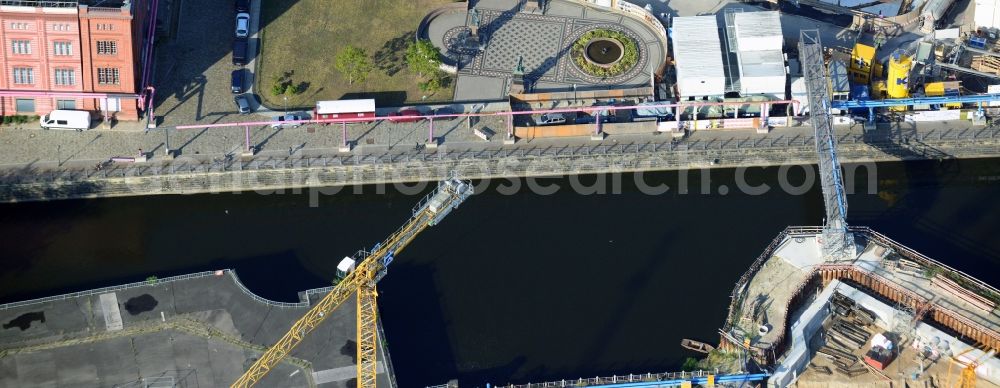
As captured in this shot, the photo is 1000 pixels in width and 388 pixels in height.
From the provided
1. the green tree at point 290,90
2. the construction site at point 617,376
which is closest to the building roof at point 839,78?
the construction site at point 617,376

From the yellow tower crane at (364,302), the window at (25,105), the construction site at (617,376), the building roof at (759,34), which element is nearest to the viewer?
the yellow tower crane at (364,302)

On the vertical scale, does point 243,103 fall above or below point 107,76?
below

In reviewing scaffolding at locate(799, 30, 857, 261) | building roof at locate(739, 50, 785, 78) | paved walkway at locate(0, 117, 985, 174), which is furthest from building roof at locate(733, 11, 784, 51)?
Answer: paved walkway at locate(0, 117, 985, 174)

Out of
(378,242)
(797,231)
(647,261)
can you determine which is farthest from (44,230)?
(797,231)

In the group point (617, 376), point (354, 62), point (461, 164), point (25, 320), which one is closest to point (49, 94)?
point (25, 320)

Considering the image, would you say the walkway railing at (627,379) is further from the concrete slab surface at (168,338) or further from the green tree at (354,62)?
the green tree at (354,62)

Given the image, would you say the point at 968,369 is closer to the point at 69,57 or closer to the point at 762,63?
the point at 762,63
